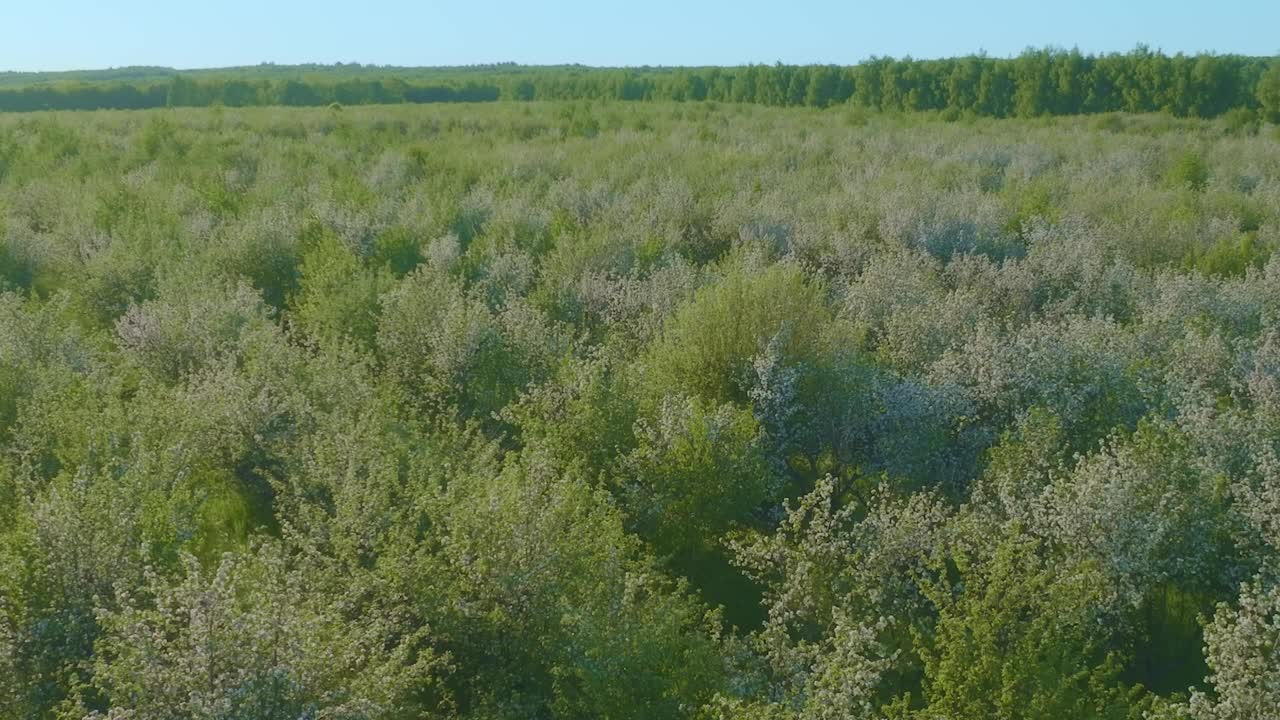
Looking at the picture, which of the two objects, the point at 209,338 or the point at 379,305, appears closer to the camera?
the point at 209,338

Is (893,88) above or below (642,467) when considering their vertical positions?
above

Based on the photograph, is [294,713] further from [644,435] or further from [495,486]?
[644,435]

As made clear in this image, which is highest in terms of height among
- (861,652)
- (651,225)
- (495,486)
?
(651,225)

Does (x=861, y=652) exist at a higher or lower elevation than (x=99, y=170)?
lower

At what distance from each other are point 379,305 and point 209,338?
263 centimetres

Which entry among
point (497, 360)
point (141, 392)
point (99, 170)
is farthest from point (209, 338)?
point (99, 170)

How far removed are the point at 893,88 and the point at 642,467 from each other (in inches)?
1937

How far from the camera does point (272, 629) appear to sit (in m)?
4.86

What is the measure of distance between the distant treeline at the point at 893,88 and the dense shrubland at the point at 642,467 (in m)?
30.1

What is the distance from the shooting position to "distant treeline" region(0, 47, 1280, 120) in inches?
1731

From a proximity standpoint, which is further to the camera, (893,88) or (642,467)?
(893,88)

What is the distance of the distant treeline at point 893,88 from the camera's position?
43969 mm

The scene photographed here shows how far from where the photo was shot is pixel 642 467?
8.45 meters

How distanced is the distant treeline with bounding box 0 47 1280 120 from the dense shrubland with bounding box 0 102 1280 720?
3008 cm
